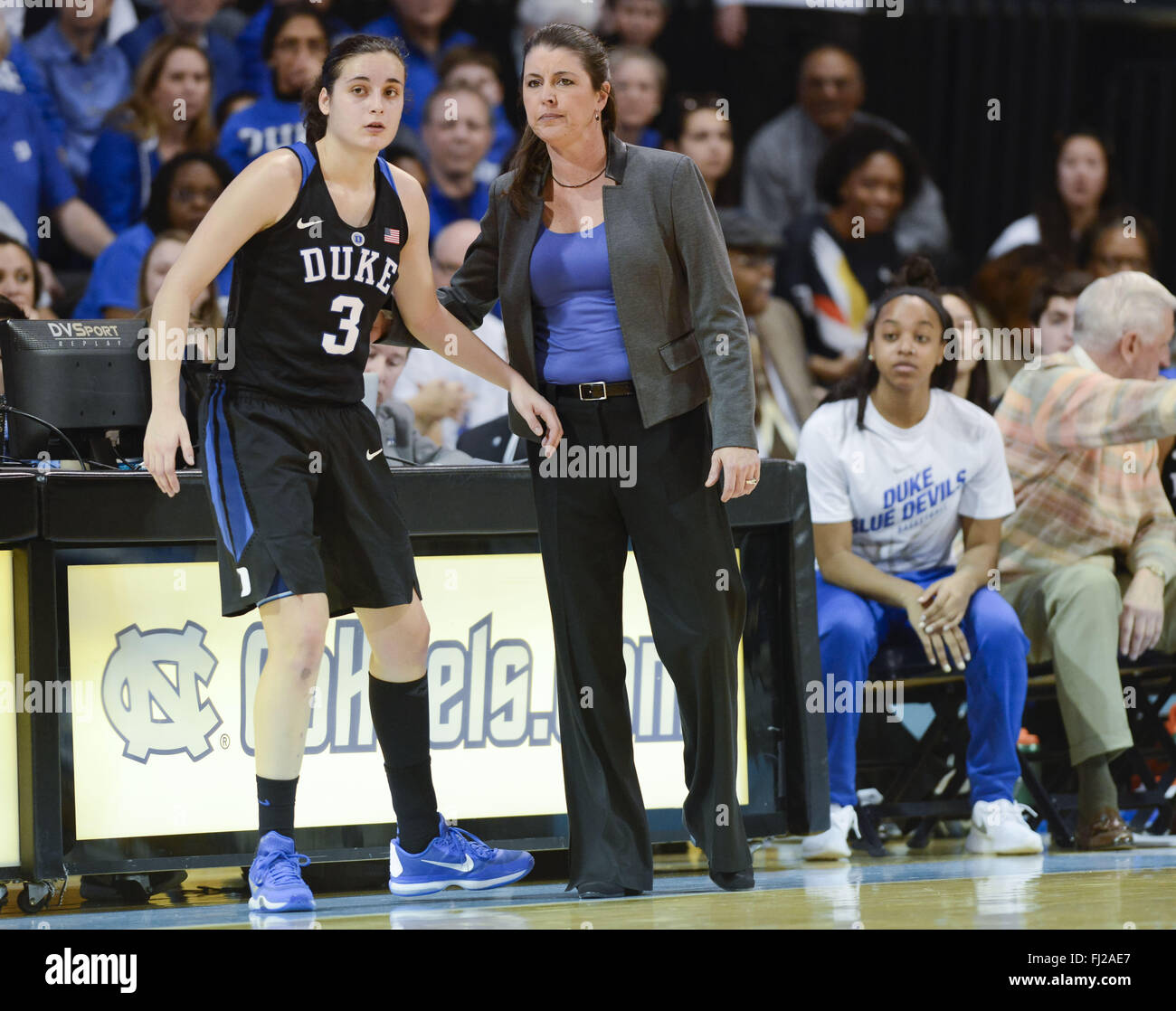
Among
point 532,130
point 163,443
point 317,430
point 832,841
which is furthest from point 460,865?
point 532,130

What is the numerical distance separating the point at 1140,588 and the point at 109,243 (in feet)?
13.1

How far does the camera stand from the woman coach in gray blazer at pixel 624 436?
2889 mm

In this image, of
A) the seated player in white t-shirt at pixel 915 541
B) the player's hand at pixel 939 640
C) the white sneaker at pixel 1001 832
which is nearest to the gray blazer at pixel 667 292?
the seated player in white t-shirt at pixel 915 541

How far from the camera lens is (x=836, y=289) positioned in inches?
261

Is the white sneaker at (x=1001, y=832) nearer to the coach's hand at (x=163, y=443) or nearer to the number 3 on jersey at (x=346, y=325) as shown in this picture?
the number 3 on jersey at (x=346, y=325)

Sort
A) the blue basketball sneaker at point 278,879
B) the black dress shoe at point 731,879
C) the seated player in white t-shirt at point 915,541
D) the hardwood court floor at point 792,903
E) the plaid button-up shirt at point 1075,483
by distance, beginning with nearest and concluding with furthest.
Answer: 1. the hardwood court floor at point 792,903
2. the blue basketball sneaker at point 278,879
3. the black dress shoe at point 731,879
4. the seated player in white t-shirt at point 915,541
5. the plaid button-up shirt at point 1075,483

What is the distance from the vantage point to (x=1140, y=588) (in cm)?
419

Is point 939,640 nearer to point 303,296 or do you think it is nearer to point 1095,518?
point 1095,518

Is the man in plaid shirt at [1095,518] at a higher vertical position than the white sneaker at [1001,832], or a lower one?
higher

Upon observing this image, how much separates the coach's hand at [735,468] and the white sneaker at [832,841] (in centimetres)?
118

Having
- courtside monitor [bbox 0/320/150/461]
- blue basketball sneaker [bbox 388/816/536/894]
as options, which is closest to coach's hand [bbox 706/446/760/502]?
blue basketball sneaker [bbox 388/816/536/894]

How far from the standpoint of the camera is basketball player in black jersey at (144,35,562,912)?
109 inches

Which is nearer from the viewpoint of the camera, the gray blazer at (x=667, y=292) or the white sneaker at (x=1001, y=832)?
the gray blazer at (x=667, y=292)

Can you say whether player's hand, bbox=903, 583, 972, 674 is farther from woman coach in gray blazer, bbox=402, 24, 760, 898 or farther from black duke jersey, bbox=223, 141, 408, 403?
black duke jersey, bbox=223, 141, 408, 403
